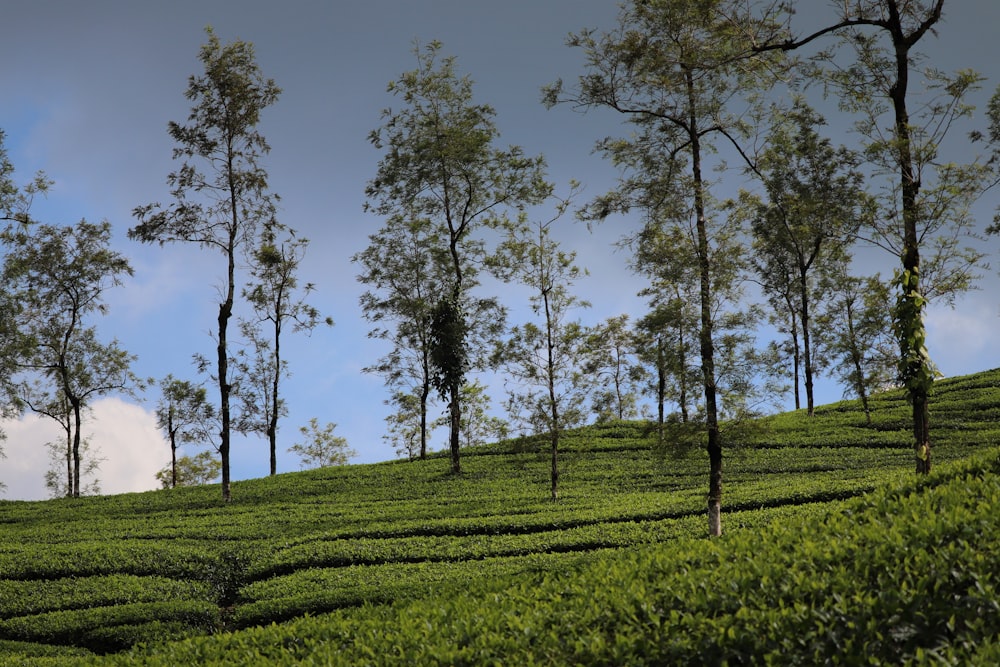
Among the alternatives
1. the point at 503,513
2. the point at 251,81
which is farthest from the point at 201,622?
the point at 251,81

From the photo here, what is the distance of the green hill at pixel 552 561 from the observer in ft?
29.4

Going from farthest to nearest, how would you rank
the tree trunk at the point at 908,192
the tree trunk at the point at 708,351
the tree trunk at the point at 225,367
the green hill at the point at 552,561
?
the tree trunk at the point at 225,367
the tree trunk at the point at 708,351
the tree trunk at the point at 908,192
the green hill at the point at 552,561

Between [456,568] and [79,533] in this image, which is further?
[79,533]

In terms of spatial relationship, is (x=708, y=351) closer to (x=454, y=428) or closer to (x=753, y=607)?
(x=753, y=607)

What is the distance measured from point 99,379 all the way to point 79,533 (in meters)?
23.6

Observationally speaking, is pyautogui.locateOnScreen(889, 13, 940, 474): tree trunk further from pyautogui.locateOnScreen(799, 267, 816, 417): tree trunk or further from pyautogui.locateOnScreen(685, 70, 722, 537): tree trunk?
pyautogui.locateOnScreen(799, 267, 816, 417): tree trunk

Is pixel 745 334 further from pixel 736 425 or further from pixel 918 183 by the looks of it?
pixel 918 183

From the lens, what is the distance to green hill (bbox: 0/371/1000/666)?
29.4 feet

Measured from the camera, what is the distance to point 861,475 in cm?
3097

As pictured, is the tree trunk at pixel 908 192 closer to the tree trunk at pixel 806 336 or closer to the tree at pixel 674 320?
the tree at pixel 674 320

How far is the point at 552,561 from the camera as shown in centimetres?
2044

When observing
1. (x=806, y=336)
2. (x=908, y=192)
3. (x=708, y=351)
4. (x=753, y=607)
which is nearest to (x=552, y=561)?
(x=708, y=351)

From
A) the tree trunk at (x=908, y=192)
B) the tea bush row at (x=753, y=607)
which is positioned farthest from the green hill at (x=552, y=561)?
the tree trunk at (x=908, y=192)

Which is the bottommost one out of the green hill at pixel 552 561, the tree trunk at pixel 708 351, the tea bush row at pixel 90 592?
the tea bush row at pixel 90 592
